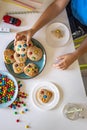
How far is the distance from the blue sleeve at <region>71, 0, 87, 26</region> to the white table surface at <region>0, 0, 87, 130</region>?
0.30ft

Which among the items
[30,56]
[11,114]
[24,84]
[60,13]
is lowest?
[11,114]

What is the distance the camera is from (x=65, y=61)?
1.23 meters

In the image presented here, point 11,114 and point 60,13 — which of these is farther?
point 60,13

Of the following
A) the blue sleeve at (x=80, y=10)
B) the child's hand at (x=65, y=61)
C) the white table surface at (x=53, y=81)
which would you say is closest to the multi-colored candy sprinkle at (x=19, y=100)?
the white table surface at (x=53, y=81)

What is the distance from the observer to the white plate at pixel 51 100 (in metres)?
1.20

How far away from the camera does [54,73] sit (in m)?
1.24

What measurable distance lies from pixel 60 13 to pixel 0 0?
0.85 ft

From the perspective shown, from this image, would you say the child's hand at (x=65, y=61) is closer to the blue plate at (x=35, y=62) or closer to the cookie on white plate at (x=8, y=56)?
the blue plate at (x=35, y=62)

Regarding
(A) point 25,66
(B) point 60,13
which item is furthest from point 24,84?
(B) point 60,13

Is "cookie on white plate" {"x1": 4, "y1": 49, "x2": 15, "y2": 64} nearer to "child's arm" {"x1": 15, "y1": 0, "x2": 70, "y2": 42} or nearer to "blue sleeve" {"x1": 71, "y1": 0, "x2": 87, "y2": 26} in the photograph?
"child's arm" {"x1": 15, "y1": 0, "x2": 70, "y2": 42}

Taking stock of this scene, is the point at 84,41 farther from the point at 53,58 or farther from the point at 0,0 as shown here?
the point at 0,0

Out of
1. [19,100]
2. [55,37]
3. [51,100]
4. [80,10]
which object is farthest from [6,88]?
[80,10]

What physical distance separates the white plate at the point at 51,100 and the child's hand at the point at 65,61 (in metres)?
0.08

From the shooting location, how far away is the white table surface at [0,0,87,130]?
118cm
